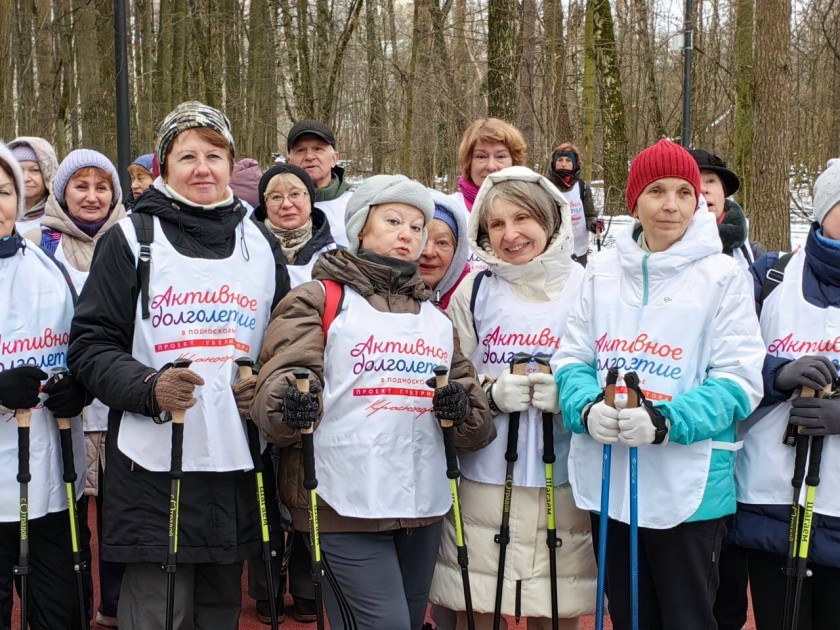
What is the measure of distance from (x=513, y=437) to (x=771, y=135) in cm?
667

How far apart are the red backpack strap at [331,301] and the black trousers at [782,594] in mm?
1766

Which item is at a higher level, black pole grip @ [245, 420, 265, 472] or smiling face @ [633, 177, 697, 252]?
smiling face @ [633, 177, 697, 252]

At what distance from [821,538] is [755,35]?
710 cm

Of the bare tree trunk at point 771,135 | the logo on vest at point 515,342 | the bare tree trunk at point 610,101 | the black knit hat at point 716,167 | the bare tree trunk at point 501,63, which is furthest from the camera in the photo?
the bare tree trunk at point 610,101

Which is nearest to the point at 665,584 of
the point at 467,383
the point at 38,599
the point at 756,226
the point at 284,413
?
the point at 467,383

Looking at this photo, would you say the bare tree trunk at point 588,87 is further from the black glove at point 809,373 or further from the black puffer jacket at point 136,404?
the black puffer jacket at point 136,404

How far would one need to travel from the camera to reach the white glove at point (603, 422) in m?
2.84

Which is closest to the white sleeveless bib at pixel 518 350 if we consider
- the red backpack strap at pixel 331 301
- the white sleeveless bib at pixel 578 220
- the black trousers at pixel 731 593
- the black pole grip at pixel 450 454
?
the black pole grip at pixel 450 454

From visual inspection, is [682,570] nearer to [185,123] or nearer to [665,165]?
[665,165]

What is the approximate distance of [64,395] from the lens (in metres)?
3.13

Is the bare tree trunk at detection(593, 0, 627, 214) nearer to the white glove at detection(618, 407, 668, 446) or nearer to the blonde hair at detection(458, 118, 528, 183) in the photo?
the blonde hair at detection(458, 118, 528, 183)

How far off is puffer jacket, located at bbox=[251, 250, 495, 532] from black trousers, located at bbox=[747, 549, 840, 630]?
1103 millimetres

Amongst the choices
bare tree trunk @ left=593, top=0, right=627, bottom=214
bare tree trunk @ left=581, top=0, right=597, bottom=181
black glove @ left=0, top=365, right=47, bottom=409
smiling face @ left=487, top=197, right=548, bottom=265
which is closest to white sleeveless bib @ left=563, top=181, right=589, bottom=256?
bare tree trunk @ left=581, top=0, right=597, bottom=181

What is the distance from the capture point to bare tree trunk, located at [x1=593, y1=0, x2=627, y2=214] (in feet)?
49.0
